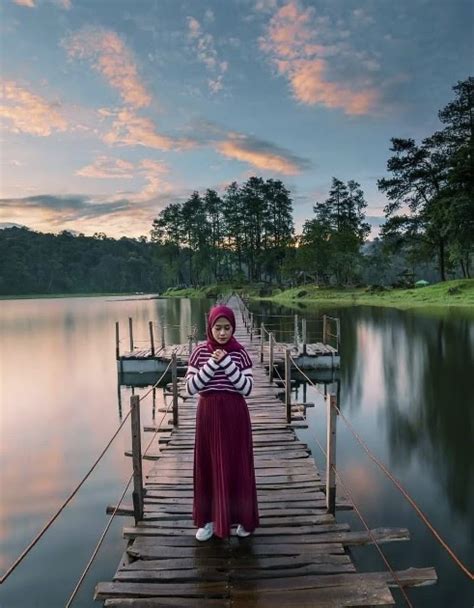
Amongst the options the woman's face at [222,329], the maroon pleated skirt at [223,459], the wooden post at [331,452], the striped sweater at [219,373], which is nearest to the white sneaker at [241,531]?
the maroon pleated skirt at [223,459]

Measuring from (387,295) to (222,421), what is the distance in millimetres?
43224

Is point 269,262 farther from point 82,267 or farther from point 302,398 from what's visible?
point 82,267

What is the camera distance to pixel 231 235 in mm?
75812

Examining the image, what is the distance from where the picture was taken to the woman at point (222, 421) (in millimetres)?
3818

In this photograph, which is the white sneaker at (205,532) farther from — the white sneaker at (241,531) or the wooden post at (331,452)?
the wooden post at (331,452)

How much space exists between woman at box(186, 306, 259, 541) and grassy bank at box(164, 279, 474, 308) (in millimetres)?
34271

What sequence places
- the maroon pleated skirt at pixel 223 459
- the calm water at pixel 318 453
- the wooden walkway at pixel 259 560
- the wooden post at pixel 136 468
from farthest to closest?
the calm water at pixel 318 453
the wooden post at pixel 136 468
the maroon pleated skirt at pixel 223 459
the wooden walkway at pixel 259 560

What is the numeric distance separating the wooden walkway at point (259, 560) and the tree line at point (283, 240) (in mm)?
37686

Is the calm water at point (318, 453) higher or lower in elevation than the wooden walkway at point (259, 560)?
lower

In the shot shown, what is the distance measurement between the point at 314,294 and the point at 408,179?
16769mm

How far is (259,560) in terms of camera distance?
4.01m

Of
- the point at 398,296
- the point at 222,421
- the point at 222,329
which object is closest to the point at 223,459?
the point at 222,421

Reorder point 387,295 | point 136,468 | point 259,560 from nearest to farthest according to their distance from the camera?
point 259,560 < point 136,468 < point 387,295

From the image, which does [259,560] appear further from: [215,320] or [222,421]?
[215,320]
